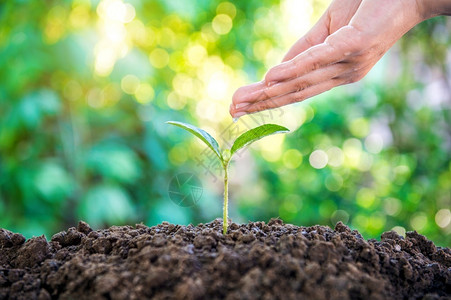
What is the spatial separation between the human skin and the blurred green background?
80 cm

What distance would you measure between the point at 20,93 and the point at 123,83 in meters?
0.56

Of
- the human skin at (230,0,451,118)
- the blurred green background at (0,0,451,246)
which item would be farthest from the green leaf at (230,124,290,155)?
the blurred green background at (0,0,451,246)

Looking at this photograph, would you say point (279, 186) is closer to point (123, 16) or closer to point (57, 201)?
point (57, 201)

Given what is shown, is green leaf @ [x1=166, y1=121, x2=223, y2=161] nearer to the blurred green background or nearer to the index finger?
the index finger

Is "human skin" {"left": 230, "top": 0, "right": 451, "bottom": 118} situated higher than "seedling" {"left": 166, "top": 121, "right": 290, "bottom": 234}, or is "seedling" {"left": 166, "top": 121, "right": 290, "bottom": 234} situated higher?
"human skin" {"left": 230, "top": 0, "right": 451, "bottom": 118}

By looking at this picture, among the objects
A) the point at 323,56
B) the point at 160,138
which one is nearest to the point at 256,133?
the point at 323,56

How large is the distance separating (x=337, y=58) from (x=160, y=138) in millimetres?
1502

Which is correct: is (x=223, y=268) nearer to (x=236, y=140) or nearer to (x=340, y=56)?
(x=236, y=140)

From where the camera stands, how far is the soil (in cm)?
51

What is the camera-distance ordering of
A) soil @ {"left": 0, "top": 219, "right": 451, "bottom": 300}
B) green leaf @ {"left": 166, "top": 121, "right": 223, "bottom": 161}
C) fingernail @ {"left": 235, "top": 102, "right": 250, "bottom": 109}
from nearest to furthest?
soil @ {"left": 0, "top": 219, "right": 451, "bottom": 300} < green leaf @ {"left": 166, "top": 121, "right": 223, "bottom": 161} < fingernail @ {"left": 235, "top": 102, "right": 250, "bottom": 109}

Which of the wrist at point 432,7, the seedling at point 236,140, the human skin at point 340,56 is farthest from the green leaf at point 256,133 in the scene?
the wrist at point 432,7

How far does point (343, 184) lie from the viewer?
202 cm

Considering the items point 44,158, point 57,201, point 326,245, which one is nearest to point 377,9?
point 326,245

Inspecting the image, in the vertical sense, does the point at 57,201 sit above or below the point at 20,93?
below
